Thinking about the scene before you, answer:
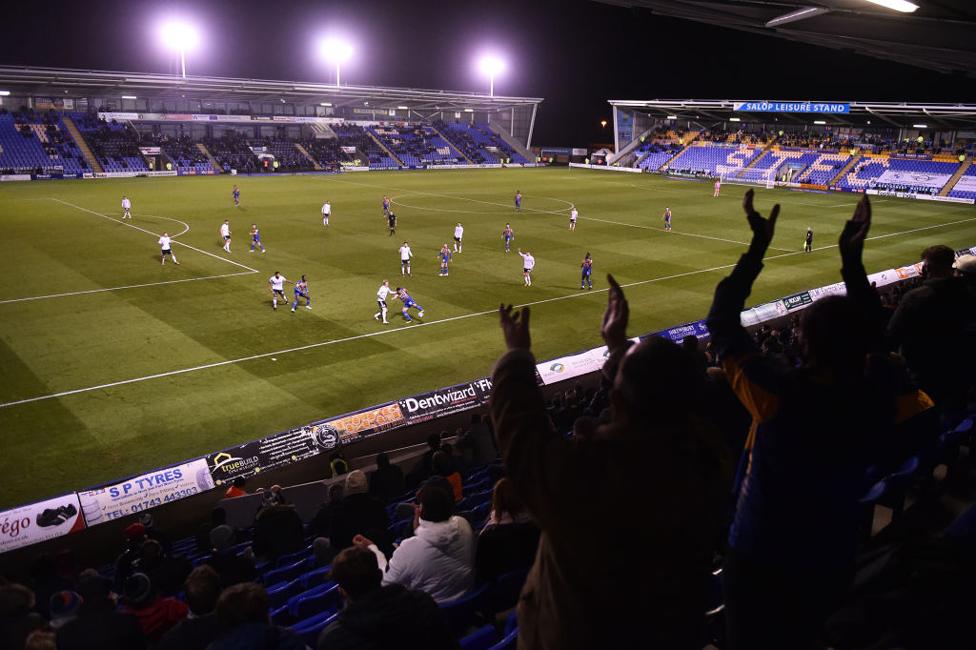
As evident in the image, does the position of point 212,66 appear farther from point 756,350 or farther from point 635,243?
point 756,350

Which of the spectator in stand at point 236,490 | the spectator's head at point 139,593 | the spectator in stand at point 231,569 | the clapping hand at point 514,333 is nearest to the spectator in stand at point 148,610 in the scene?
the spectator's head at point 139,593

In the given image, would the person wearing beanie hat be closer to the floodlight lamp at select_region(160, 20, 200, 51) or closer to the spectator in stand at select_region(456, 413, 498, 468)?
the spectator in stand at select_region(456, 413, 498, 468)

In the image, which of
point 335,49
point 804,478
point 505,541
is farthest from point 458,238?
point 335,49

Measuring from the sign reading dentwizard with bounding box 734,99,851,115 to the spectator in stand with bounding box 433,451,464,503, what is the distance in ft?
263

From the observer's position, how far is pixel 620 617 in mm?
2529

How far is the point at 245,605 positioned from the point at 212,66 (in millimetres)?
97244

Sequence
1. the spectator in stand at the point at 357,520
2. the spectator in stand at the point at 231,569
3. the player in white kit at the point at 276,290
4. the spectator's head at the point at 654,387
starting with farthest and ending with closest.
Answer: the player in white kit at the point at 276,290, the spectator in stand at the point at 357,520, the spectator in stand at the point at 231,569, the spectator's head at the point at 654,387

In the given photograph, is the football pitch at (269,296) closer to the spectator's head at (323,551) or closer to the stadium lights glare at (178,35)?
the spectator's head at (323,551)

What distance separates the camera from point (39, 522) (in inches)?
433

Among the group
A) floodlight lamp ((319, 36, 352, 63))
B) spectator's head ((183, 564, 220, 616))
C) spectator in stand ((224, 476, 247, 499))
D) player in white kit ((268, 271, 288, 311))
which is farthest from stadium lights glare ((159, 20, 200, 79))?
spectator's head ((183, 564, 220, 616))

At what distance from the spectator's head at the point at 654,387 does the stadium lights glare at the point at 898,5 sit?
32.8 ft

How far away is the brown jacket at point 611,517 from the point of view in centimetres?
241

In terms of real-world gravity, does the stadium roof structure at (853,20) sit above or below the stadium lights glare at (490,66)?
below

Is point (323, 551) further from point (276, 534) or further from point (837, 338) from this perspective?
point (837, 338)
